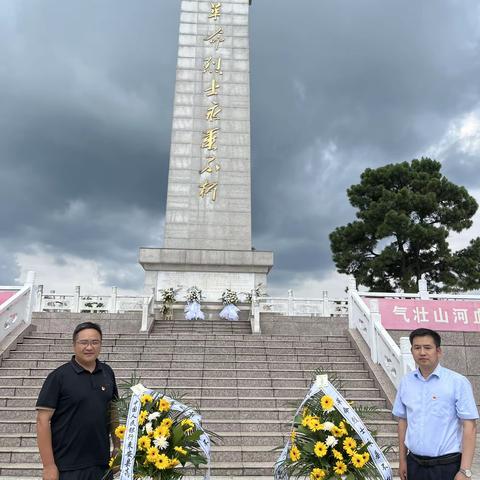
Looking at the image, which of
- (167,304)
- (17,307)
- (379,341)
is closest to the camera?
(379,341)

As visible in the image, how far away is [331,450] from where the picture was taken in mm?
2855

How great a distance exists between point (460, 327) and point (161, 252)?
35.1 ft

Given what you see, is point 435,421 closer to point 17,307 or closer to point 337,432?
point 337,432

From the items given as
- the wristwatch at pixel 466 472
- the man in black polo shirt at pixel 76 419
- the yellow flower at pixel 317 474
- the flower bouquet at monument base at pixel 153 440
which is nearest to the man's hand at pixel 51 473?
the man in black polo shirt at pixel 76 419

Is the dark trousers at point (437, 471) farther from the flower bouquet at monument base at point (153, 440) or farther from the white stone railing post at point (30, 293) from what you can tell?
the white stone railing post at point (30, 293)

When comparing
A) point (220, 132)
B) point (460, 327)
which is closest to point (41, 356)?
point (460, 327)

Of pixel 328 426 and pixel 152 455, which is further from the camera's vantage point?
pixel 328 426

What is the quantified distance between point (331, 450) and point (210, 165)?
16.1 m

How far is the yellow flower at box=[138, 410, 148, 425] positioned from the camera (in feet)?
9.20

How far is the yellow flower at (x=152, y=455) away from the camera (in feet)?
8.78

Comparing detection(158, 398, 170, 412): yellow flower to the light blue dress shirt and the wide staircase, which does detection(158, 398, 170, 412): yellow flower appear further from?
the wide staircase

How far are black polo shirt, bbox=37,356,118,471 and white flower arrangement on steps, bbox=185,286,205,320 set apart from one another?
431 inches

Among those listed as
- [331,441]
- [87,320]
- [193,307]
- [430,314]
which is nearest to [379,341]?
[430,314]

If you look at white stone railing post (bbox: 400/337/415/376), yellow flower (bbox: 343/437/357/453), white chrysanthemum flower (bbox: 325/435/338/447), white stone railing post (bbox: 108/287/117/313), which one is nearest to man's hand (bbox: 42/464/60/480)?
white chrysanthemum flower (bbox: 325/435/338/447)
